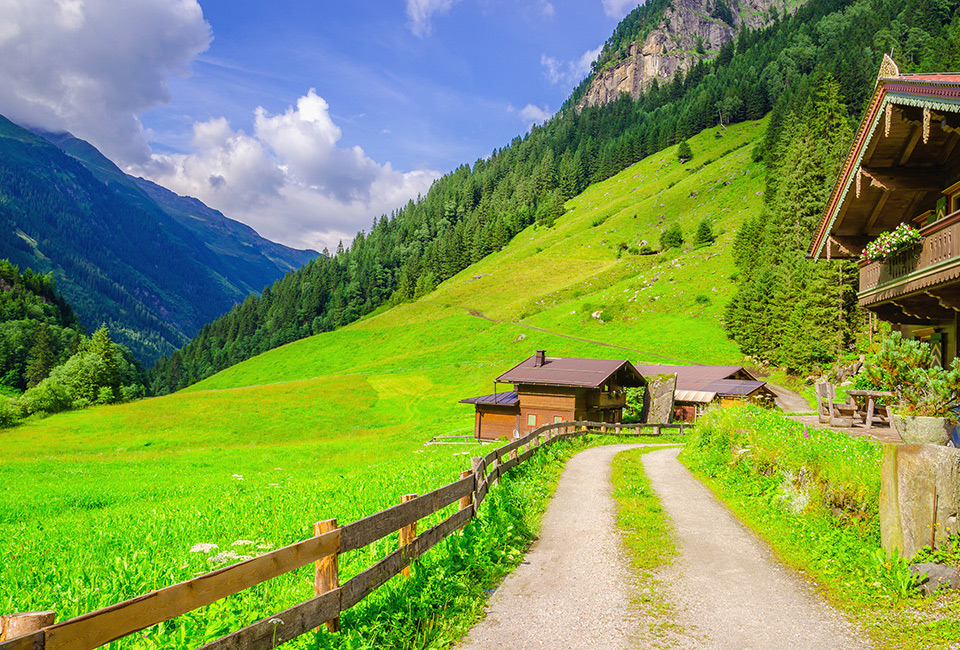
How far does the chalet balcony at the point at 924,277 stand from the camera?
12773 mm

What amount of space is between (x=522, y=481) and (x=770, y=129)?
462ft

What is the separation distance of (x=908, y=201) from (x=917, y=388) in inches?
459

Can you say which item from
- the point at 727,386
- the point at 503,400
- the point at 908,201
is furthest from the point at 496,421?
the point at 908,201

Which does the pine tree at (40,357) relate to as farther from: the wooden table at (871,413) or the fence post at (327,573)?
the wooden table at (871,413)

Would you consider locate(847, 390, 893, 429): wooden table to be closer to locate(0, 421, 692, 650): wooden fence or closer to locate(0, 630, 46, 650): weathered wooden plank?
locate(0, 421, 692, 650): wooden fence

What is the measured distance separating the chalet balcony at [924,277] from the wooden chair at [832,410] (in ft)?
10.5

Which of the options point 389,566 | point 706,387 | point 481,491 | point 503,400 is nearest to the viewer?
point 389,566

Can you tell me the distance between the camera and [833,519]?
32.7 feet

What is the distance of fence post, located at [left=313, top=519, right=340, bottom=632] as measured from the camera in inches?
203

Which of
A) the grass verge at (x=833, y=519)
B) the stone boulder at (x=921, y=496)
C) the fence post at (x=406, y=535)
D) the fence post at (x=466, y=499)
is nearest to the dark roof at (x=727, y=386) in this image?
the grass verge at (x=833, y=519)

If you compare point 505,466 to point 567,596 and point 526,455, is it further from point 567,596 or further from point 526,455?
point 567,596

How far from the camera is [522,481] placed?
1545cm

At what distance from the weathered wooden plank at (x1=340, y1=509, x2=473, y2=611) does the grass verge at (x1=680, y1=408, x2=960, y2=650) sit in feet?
17.3

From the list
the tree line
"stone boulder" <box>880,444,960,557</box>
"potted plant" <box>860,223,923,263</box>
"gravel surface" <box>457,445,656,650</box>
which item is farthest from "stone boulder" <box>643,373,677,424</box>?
"stone boulder" <box>880,444,960,557</box>
